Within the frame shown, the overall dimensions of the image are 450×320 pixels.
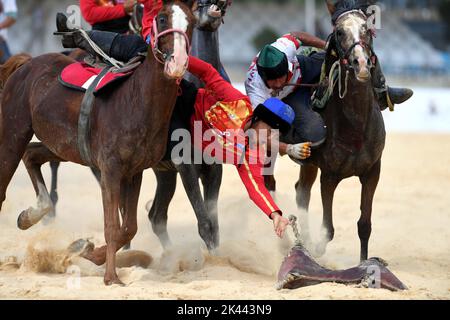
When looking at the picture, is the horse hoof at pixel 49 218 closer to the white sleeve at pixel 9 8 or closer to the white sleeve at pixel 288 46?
the white sleeve at pixel 288 46

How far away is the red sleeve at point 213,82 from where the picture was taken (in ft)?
20.0

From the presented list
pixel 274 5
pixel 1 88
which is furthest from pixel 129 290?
pixel 274 5

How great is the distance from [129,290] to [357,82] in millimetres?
2231

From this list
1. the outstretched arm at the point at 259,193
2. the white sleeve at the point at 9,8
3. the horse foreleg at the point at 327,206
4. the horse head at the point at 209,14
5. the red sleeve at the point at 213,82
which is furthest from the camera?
the white sleeve at the point at 9,8

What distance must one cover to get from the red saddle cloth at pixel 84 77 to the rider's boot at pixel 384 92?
1.95m

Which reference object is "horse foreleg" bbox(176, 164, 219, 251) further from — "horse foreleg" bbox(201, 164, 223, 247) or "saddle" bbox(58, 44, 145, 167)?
"saddle" bbox(58, 44, 145, 167)

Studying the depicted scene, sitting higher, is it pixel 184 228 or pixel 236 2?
pixel 236 2

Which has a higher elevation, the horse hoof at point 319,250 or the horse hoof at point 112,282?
the horse hoof at point 112,282

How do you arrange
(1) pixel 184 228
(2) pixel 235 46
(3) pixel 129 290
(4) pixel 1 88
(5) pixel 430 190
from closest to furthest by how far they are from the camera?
(3) pixel 129 290, (4) pixel 1 88, (1) pixel 184 228, (5) pixel 430 190, (2) pixel 235 46

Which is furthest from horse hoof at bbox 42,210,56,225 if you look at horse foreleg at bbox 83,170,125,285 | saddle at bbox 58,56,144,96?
horse foreleg at bbox 83,170,125,285

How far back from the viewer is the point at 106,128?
19.1 ft

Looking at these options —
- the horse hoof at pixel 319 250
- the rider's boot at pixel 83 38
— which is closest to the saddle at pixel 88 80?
the rider's boot at pixel 83 38

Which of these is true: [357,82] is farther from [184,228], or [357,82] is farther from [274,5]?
[274,5]

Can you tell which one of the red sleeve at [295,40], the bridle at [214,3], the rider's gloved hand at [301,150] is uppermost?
the bridle at [214,3]
